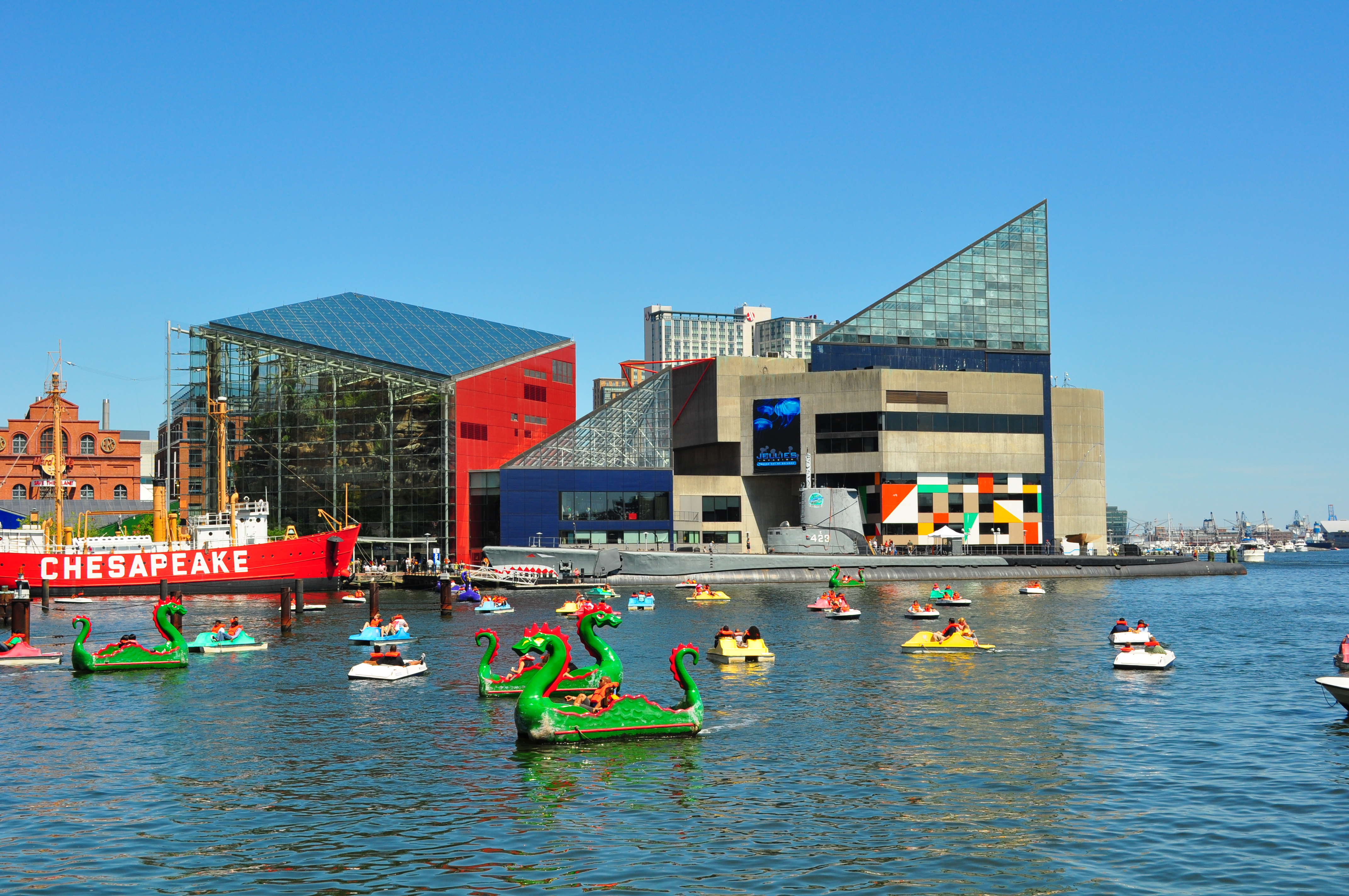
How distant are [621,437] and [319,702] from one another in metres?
97.3

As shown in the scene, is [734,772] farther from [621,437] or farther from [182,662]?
[621,437]

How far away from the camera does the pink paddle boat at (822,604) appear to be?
2827 inches

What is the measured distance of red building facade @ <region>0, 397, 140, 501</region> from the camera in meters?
155

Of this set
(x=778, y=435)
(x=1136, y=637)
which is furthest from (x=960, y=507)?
(x=1136, y=637)

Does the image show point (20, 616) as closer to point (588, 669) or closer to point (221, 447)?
point (588, 669)

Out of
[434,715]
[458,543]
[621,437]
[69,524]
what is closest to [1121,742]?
[434,715]

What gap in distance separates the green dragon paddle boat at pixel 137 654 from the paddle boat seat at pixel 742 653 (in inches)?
835

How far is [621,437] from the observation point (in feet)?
443

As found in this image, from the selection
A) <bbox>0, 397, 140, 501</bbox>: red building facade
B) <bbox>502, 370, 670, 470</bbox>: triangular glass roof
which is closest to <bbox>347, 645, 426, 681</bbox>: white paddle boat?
<bbox>502, 370, 670, 470</bbox>: triangular glass roof

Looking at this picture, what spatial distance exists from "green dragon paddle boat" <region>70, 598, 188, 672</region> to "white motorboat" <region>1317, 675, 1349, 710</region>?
1571 inches

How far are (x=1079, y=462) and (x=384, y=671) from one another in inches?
4744

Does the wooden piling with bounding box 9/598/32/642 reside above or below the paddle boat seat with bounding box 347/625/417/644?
above

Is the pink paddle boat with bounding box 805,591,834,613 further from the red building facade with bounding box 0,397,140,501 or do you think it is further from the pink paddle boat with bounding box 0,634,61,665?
the red building facade with bounding box 0,397,140,501

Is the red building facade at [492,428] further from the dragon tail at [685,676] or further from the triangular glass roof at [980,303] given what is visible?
the dragon tail at [685,676]
